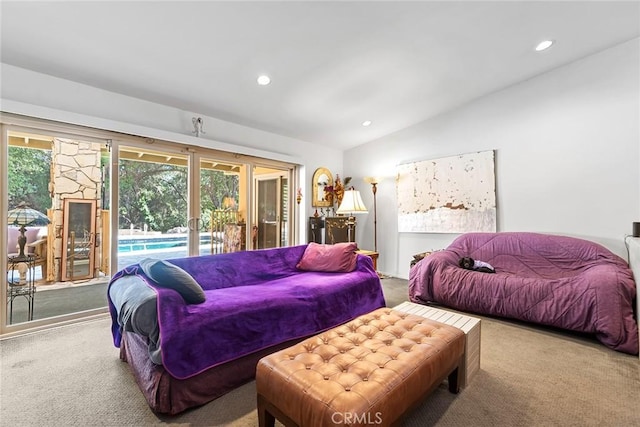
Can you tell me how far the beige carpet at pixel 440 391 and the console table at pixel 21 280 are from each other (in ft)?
1.48

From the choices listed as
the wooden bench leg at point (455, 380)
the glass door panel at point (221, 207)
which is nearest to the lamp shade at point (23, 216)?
the glass door panel at point (221, 207)

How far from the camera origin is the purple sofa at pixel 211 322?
5.11 feet

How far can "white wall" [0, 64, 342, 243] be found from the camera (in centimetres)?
250

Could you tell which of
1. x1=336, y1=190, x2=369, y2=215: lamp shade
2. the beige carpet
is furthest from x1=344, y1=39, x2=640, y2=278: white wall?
the beige carpet

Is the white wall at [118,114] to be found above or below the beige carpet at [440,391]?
above

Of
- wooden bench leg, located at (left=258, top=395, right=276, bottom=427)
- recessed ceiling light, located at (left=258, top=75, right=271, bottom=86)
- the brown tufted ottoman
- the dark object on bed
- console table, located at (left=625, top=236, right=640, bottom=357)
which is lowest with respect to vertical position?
wooden bench leg, located at (left=258, top=395, right=276, bottom=427)

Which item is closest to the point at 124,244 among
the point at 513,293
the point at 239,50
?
the point at 239,50

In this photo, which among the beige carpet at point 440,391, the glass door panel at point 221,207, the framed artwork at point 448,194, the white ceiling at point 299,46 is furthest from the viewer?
the framed artwork at point 448,194

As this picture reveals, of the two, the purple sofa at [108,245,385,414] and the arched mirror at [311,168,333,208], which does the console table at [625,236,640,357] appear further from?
the arched mirror at [311,168,333,208]

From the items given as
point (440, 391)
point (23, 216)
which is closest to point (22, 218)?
point (23, 216)

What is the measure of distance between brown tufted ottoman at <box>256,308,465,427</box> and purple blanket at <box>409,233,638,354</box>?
1.55 m

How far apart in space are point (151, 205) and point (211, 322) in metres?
2.32

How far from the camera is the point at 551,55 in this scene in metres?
3.21

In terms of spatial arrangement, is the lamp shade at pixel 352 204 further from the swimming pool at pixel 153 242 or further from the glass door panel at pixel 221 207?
the swimming pool at pixel 153 242
